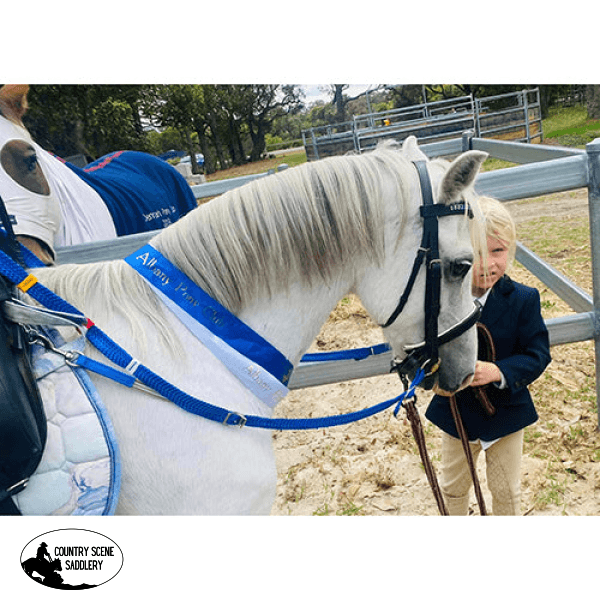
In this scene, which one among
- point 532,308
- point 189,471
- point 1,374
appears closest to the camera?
point 1,374

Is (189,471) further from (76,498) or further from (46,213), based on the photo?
(46,213)

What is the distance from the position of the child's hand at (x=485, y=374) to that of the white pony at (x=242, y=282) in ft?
1.38

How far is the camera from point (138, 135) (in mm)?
3080

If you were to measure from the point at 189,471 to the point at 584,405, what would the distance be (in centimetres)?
233

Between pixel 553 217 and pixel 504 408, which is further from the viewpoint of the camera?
pixel 553 217

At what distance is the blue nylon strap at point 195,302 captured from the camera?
110 centimetres

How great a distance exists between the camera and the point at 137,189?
2.38m

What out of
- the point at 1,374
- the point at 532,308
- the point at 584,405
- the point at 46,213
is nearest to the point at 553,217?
the point at 584,405

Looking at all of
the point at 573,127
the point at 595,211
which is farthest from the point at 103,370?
the point at 573,127

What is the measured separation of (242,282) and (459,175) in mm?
549

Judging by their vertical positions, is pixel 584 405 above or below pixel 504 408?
below
